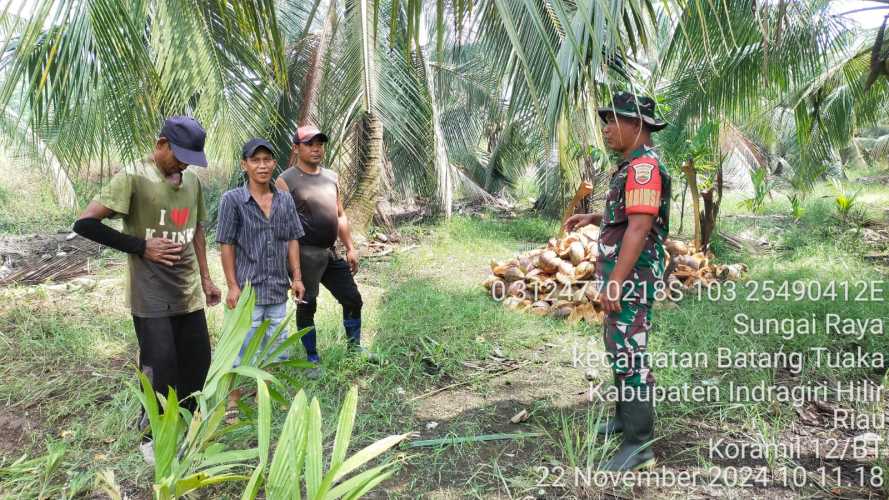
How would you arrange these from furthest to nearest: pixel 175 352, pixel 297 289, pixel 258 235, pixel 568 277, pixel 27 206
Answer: pixel 27 206, pixel 568 277, pixel 297 289, pixel 258 235, pixel 175 352

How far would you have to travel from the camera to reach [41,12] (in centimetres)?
168

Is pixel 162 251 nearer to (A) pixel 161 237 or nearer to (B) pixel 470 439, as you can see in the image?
(A) pixel 161 237

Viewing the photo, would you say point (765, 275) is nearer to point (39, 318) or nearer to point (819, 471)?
point (819, 471)

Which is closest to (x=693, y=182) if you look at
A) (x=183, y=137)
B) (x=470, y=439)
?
(x=470, y=439)

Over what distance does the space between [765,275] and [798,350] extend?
253 centimetres

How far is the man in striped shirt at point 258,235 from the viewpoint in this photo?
3033 millimetres

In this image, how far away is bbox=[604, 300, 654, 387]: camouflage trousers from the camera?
254cm

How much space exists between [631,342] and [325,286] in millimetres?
2028

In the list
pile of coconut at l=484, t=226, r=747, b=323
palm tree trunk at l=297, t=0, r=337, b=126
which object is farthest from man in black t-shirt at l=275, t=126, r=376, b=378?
palm tree trunk at l=297, t=0, r=337, b=126

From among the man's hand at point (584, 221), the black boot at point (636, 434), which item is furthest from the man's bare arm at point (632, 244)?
the man's hand at point (584, 221)

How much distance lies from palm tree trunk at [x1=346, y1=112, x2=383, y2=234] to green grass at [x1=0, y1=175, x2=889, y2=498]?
1906 millimetres

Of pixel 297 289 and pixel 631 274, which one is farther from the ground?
pixel 631 274

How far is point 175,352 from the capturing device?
2734mm

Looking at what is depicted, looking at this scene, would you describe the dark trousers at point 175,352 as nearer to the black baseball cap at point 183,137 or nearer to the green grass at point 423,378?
the green grass at point 423,378
